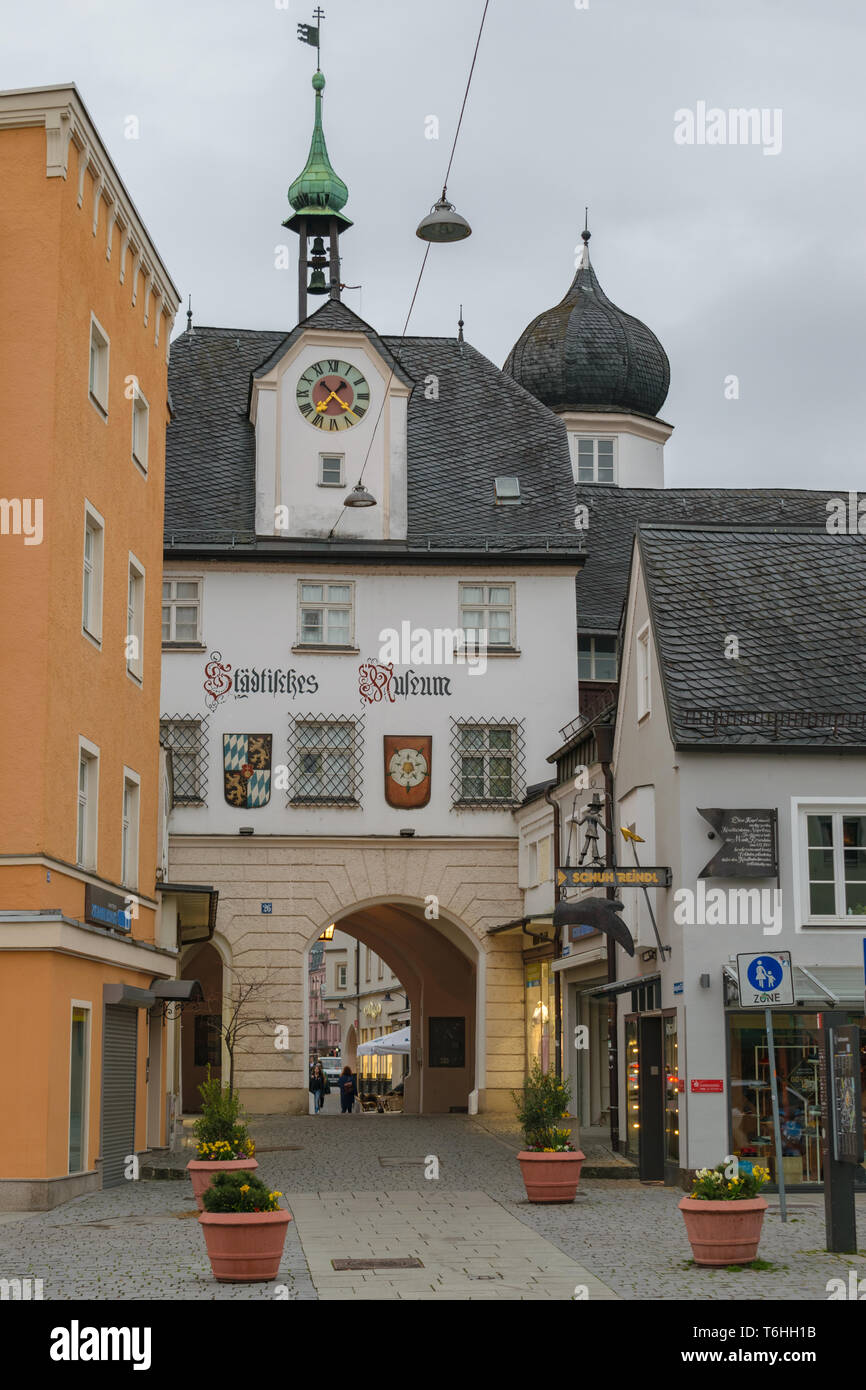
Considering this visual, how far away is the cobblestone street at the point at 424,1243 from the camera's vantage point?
14164 mm

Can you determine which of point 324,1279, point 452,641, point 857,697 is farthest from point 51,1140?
point 452,641

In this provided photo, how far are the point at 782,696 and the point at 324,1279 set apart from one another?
494 inches

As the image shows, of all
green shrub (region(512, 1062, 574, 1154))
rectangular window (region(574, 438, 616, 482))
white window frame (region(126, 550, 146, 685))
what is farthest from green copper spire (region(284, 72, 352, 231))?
green shrub (region(512, 1062, 574, 1154))

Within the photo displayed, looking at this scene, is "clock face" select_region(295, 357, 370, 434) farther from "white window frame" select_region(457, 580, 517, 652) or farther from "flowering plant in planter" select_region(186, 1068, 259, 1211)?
"flowering plant in planter" select_region(186, 1068, 259, 1211)

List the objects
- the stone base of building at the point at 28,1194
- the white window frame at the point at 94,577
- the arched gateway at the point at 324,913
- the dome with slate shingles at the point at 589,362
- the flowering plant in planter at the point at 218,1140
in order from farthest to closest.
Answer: the dome with slate shingles at the point at 589,362, the arched gateway at the point at 324,913, the white window frame at the point at 94,577, the stone base of building at the point at 28,1194, the flowering plant in planter at the point at 218,1140

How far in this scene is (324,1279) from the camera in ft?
49.0

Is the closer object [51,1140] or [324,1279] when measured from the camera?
[324,1279]

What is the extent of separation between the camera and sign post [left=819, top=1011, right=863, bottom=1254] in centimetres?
1611

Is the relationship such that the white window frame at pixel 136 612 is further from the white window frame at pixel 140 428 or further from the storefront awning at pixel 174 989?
the storefront awning at pixel 174 989

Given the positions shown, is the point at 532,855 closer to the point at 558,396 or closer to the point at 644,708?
the point at 644,708

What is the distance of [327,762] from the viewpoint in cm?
3912

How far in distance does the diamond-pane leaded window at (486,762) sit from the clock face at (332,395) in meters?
7.08


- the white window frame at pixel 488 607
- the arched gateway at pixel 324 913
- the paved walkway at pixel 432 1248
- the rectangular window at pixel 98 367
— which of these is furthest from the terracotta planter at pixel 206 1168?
the white window frame at pixel 488 607

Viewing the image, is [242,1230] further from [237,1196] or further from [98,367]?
[98,367]
